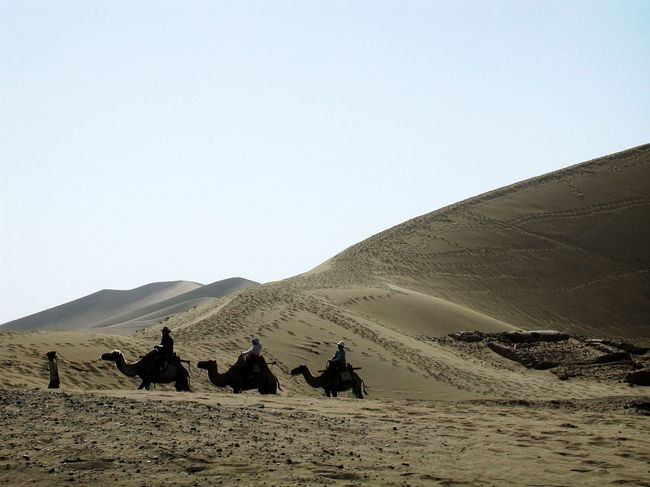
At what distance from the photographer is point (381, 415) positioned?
15.8 m

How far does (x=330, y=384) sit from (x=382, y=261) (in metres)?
33.6

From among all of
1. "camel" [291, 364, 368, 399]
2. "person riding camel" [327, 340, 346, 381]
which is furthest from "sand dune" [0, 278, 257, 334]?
"person riding camel" [327, 340, 346, 381]

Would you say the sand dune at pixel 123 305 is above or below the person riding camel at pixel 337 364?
above

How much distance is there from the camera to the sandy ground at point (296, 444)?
10836mm

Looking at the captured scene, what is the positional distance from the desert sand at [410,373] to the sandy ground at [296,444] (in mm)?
40

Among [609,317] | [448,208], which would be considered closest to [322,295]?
[609,317]

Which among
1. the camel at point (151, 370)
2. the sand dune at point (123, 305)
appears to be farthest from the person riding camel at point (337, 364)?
the sand dune at point (123, 305)

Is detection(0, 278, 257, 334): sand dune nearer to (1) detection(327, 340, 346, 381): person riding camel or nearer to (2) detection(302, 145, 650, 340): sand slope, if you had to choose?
(2) detection(302, 145, 650, 340): sand slope

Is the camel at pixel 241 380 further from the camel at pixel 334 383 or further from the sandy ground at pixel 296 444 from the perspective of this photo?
the sandy ground at pixel 296 444

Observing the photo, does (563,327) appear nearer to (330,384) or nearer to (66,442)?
(330,384)

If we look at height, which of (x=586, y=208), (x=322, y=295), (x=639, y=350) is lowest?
(x=639, y=350)

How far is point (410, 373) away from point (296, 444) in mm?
17276

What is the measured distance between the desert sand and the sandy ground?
0.04 meters

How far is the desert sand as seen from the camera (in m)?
11.4
